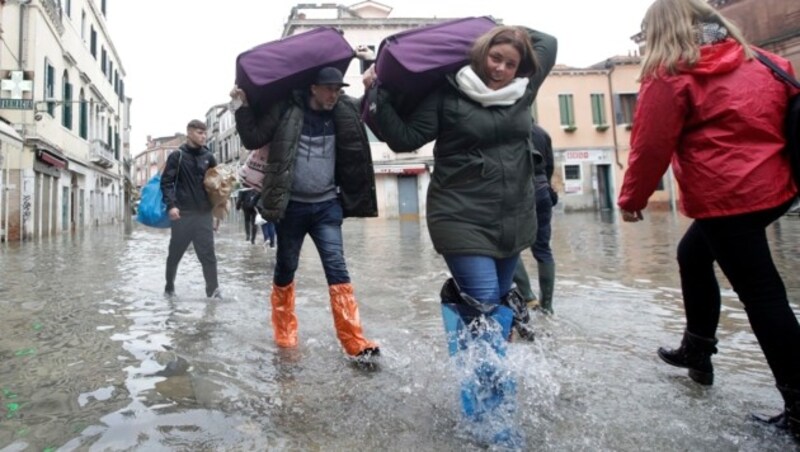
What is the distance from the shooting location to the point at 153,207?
199 inches

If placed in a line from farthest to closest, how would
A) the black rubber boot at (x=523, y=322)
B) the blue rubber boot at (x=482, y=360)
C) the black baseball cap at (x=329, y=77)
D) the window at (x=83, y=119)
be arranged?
the window at (x=83, y=119) → the black rubber boot at (x=523, y=322) → the black baseball cap at (x=329, y=77) → the blue rubber boot at (x=482, y=360)

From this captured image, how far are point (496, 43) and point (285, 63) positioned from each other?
1.21 m

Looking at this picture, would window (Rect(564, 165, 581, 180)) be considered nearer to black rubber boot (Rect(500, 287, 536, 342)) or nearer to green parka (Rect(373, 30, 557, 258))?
black rubber boot (Rect(500, 287, 536, 342))

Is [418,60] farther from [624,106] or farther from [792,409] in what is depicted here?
[624,106]

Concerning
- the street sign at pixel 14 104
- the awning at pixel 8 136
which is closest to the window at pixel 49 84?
the awning at pixel 8 136

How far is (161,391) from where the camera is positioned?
7.94 ft

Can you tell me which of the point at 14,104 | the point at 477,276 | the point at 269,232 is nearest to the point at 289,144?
the point at 477,276

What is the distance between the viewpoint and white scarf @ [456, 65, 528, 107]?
2078mm

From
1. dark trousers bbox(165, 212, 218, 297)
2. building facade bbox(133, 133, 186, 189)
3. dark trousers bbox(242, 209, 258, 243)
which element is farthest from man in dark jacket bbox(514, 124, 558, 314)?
building facade bbox(133, 133, 186, 189)

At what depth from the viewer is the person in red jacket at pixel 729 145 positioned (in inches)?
75.4

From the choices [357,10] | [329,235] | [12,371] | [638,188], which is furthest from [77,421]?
[357,10]

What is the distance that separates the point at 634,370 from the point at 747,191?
1.16 m

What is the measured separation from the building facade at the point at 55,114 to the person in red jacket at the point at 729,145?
46.7ft

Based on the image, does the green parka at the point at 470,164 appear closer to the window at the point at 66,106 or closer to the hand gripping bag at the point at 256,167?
the hand gripping bag at the point at 256,167
